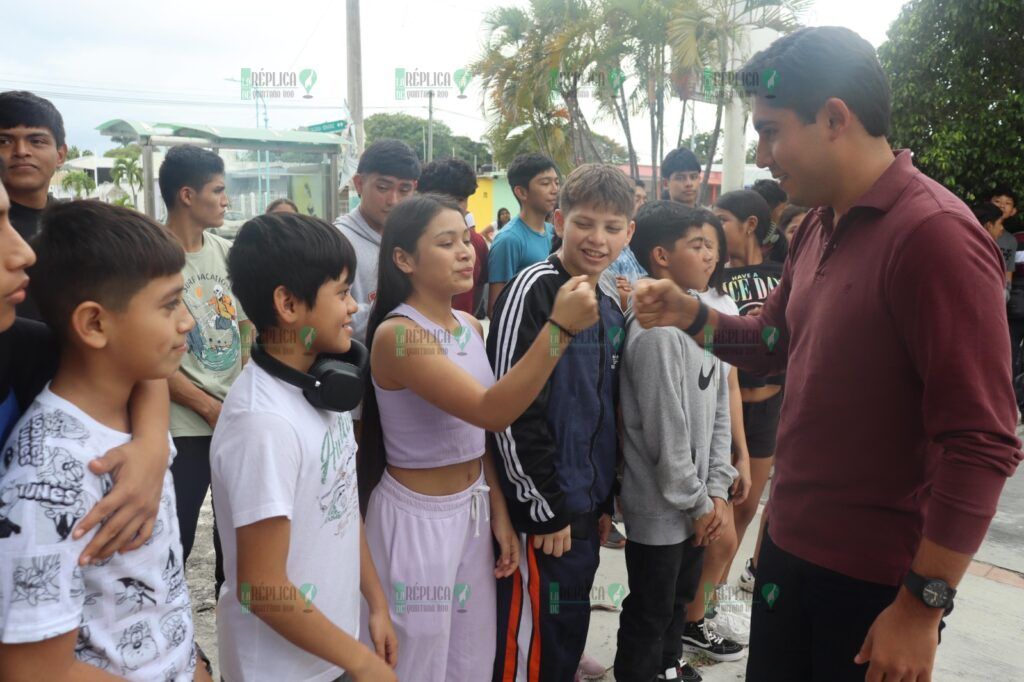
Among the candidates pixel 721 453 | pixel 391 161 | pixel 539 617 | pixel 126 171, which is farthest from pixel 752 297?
pixel 126 171

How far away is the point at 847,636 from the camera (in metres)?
1.63

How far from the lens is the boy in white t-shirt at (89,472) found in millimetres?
980

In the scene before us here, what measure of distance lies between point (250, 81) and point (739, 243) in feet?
33.5

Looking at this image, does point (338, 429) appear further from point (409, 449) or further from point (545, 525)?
point (545, 525)

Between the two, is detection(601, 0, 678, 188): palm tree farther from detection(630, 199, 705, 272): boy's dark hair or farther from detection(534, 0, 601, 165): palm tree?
detection(630, 199, 705, 272): boy's dark hair

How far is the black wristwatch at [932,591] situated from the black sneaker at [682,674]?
1.49 meters

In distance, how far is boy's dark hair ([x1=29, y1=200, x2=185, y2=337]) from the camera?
1178 millimetres

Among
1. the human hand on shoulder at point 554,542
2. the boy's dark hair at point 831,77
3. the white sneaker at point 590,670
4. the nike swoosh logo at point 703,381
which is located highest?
the boy's dark hair at point 831,77

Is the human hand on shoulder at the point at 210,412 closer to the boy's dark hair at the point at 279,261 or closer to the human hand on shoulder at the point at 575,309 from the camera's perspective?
the boy's dark hair at the point at 279,261

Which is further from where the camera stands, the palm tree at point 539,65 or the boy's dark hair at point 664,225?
the palm tree at point 539,65

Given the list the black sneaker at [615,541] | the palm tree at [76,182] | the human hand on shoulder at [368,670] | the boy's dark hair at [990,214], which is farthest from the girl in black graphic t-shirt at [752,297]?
the palm tree at [76,182]

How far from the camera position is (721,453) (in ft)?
8.86

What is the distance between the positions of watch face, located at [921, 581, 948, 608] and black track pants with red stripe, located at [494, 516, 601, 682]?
1.06m

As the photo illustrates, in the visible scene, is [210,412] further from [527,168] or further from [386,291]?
[527,168]
